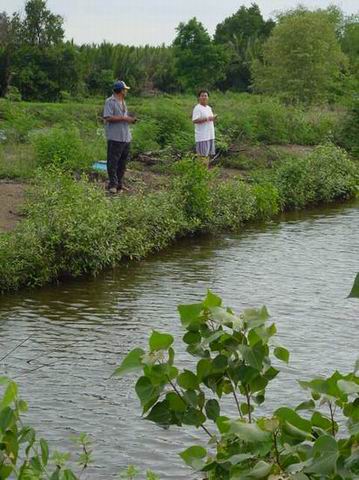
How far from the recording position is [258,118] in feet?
79.7

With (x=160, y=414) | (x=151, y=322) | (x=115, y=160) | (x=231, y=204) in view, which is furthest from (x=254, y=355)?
(x=231, y=204)

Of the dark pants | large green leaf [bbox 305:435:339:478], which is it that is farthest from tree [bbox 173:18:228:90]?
large green leaf [bbox 305:435:339:478]

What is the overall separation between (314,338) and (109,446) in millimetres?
3112

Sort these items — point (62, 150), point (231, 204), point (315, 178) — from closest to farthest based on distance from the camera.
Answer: point (231, 204) → point (62, 150) → point (315, 178)

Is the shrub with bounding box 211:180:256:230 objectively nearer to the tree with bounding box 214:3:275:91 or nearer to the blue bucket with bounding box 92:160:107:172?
the blue bucket with bounding box 92:160:107:172

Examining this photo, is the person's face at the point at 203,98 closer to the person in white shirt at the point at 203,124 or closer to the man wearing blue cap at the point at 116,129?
the person in white shirt at the point at 203,124

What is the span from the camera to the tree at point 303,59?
38562mm

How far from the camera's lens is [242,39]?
67125mm

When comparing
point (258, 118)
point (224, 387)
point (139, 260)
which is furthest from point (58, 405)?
point (258, 118)

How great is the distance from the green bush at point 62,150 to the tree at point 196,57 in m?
37.0

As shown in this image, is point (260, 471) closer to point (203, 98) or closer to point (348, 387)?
point (348, 387)

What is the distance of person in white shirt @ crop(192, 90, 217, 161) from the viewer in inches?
672

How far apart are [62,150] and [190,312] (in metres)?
13.7

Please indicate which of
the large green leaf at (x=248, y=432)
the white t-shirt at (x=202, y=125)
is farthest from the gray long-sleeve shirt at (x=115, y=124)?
the large green leaf at (x=248, y=432)
